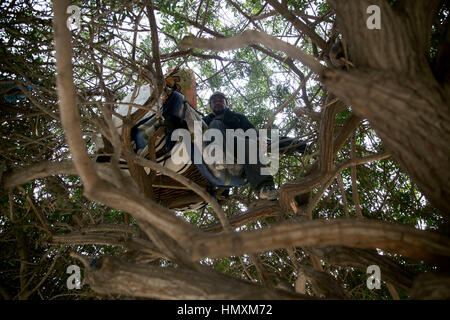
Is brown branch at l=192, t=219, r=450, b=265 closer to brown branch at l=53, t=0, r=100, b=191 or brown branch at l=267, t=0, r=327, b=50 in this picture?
brown branch at l=53, t=0, r=100, b=191

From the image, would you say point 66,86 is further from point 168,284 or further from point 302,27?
point 302,27

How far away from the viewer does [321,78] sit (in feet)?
6.05

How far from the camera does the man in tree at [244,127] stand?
3.44 m

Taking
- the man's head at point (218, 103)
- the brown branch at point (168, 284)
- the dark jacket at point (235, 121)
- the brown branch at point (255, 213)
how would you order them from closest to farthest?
the brown branch at point (168, 284) < the brown branch at point (255, 213) < the dark jacket at point (235, 121) < the man's head at point (218, 103)

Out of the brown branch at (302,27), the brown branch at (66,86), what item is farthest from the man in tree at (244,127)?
the brown branch at (66,86)

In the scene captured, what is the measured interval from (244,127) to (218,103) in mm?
500

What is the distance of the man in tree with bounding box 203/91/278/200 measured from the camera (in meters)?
3.44

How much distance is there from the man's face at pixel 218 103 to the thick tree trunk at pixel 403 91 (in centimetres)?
258

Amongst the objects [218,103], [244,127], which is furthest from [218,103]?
[244,127]

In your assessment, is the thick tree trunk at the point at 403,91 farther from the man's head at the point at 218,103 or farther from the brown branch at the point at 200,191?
the man's head at the point at 218,103

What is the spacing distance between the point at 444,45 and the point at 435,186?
28.4 inches

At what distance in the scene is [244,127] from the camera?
4121 mm

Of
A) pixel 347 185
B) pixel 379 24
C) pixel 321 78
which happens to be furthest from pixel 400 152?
pixel 347 185
